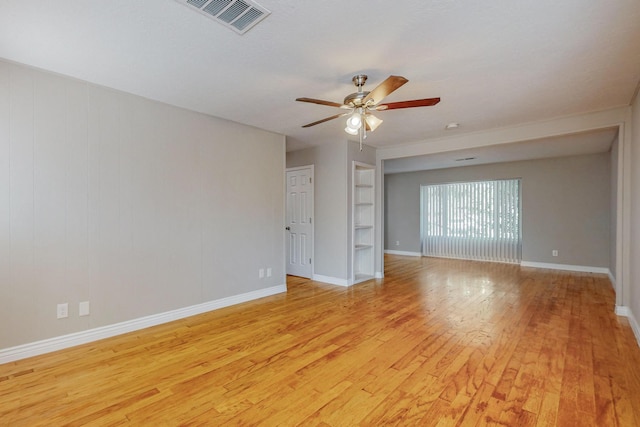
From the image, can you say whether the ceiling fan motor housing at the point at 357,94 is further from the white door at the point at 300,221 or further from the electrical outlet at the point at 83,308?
the electrical outlet at the point at 83,308

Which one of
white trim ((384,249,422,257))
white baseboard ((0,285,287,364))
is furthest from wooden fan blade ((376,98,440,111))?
white trim ((384,249,422,257))

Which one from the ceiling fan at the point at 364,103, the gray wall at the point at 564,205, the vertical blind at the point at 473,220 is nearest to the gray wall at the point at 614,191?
the gray wall at the point at 564,205

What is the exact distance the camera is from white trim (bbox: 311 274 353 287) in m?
5.03

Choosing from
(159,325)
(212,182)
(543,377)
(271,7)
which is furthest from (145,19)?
(543,377)

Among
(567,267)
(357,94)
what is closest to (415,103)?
(357,94)

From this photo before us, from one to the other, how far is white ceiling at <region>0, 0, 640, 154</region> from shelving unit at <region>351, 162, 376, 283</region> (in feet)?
7.82

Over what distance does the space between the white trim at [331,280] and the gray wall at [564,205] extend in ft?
15.2

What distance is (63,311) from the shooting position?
2.75 meters

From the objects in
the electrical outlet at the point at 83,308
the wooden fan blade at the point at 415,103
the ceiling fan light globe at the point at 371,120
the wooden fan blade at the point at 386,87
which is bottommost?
the electrical outlet at the point at 83,308

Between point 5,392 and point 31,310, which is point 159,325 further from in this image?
point 5,392

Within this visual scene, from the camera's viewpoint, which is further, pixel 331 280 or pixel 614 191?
pixel 331 280

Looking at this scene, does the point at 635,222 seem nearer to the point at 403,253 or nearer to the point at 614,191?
the point at 614,191

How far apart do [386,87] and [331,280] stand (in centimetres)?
360

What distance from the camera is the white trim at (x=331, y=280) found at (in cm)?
503
